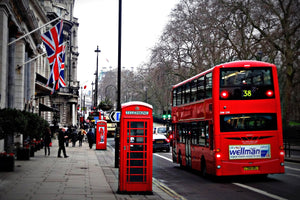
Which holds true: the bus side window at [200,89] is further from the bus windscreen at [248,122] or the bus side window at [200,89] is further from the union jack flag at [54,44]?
the union jack flag at [54,44]

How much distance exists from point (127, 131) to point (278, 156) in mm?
6176

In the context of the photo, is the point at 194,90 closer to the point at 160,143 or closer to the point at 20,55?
the point at 20,55

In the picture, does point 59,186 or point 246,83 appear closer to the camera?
point 59,186

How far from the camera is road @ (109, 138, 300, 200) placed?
43.5 feet

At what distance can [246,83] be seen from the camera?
16.5m

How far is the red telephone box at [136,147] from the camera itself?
12.9m

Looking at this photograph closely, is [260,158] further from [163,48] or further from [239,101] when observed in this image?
[163,48]

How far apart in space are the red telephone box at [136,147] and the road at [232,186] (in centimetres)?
115

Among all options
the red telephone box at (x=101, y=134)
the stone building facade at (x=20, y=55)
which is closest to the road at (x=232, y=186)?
the stone building facade at (x=20, y=55)

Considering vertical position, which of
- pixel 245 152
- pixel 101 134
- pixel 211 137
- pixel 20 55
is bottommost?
pixel 245 152

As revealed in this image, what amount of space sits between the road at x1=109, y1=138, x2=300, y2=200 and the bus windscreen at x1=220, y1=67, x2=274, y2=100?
3.00m

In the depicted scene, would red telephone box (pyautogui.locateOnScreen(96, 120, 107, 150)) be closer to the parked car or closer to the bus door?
the parked car

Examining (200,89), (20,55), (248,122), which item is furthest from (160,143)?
(248,122)

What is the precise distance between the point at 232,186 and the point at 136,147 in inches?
175
